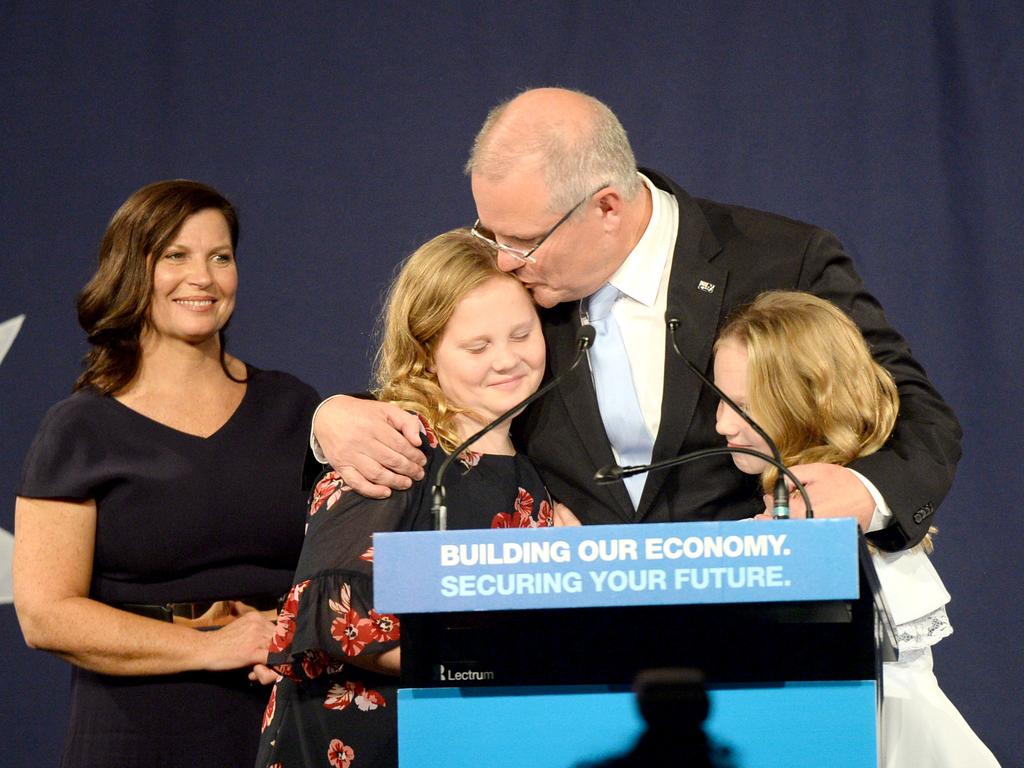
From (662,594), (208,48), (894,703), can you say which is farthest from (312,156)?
(662,594)

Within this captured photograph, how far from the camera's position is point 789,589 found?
1396 millimetres

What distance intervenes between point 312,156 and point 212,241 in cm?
76

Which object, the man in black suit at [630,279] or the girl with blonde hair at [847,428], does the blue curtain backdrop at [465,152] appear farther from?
the girl with blonde hair at [847,428]

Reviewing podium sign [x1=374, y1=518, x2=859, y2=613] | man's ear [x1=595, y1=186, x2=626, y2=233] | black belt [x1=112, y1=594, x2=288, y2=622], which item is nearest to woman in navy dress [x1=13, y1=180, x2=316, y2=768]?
black belt [x1=112, y1=594, x2=288, y2=622]

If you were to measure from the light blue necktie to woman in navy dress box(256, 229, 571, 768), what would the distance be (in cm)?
17

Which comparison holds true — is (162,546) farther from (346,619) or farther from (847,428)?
(847,428)

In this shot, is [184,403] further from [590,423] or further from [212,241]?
[590,423]

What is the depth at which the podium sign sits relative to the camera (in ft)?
4.59

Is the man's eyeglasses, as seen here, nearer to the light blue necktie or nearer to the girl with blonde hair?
the light blue necktie

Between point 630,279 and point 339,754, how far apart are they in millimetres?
982

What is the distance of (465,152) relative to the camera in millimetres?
3730

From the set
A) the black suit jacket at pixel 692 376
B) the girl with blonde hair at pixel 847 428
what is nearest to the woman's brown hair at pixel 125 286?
the black suit jacket at pixel 692 376

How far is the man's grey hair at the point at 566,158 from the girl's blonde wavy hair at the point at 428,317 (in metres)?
0.16

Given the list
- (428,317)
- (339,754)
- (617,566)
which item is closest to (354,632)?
(339,754)
